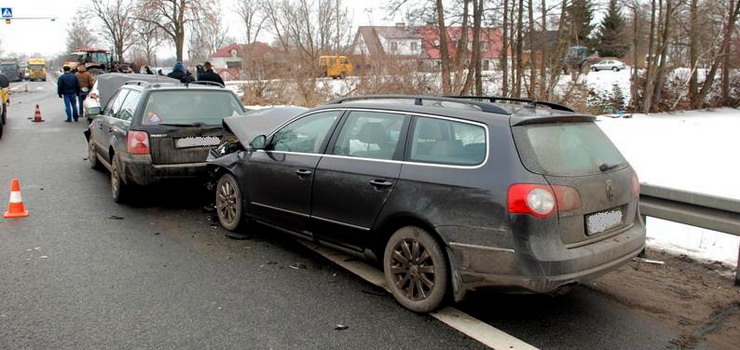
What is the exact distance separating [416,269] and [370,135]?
1195 millimetres

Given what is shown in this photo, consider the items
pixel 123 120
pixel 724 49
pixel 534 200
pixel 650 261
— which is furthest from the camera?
pixel 724 49

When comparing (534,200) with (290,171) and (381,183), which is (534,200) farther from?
(290,171)

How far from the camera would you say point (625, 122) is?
74.1 ft

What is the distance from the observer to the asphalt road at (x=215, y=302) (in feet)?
12.0

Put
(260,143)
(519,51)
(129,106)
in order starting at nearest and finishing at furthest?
1. (260,143)
2. (129,106)
3. (519,51)

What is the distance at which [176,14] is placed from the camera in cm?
3512

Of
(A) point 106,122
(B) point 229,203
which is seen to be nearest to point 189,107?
(A) point 106,122

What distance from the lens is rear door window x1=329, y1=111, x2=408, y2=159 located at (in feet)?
14.4

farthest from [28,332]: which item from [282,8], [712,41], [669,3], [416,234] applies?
[282,8]

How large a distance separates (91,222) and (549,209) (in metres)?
5.32

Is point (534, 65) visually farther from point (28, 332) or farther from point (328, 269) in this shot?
point (28, 332)

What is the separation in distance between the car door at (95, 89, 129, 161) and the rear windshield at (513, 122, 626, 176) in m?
6.41

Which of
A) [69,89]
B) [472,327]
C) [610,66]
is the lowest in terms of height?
[472,327]

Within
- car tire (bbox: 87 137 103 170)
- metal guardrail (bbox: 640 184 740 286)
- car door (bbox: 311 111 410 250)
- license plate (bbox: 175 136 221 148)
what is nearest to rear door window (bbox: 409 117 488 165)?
car door (bbox: 311 111 410 250)
